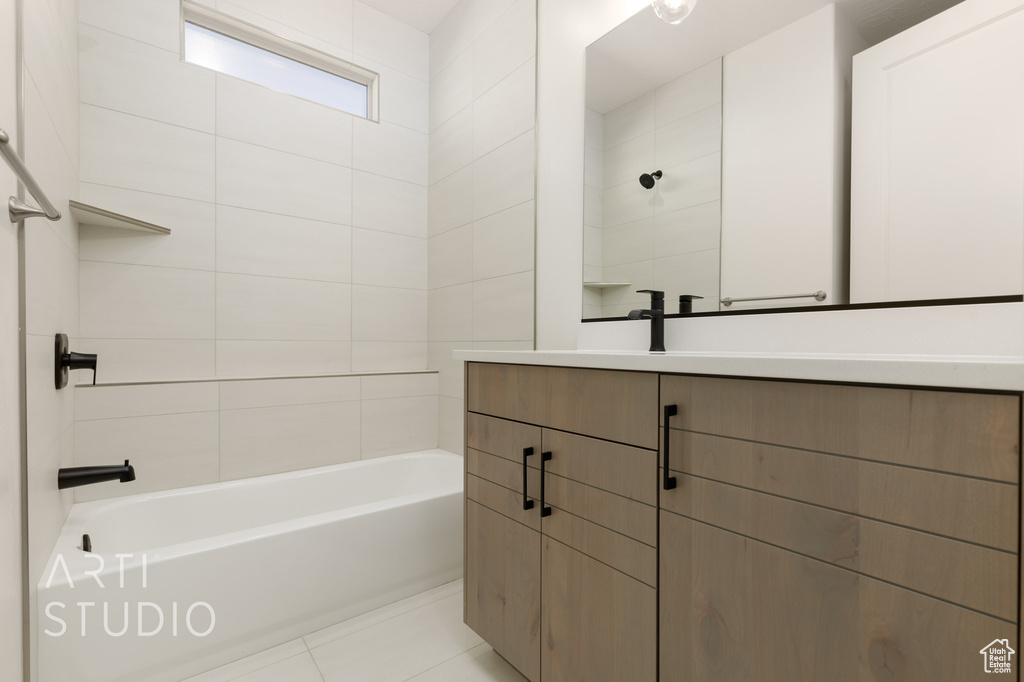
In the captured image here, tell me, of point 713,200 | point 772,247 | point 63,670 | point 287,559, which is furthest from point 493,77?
point 63,670

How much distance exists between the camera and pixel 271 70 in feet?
7.57

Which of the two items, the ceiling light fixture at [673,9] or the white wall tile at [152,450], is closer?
the ceiling light fixture at [673,9]

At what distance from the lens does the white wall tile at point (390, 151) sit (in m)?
2.49

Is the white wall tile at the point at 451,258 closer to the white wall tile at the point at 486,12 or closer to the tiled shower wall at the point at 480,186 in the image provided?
the tiled shower wall at the point at 480,186

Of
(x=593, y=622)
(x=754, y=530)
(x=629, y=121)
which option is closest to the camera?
(x=754, y=530)

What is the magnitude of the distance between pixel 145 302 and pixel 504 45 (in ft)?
6.23

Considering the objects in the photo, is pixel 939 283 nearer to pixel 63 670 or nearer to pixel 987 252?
pixel 987 252

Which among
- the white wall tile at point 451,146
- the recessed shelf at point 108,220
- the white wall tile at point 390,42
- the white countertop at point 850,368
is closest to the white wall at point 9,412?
the recessed shelf at point 108,220

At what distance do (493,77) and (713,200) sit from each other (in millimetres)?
1342

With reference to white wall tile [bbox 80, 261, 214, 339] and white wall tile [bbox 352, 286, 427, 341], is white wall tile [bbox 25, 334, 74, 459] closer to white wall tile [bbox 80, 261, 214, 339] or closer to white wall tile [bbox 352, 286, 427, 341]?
white wall tile [bbox 80, 261, 214, 339]

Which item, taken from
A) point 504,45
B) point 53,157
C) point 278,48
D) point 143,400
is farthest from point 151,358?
point 504,45

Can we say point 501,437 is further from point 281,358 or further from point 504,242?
point 281,358

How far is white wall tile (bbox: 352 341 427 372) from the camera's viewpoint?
2484 mm

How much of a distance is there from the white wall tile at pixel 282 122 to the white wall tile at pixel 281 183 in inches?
1.7
